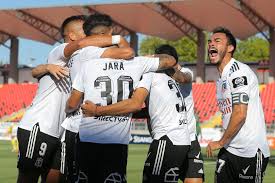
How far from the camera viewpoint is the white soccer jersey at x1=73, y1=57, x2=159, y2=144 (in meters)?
5.95

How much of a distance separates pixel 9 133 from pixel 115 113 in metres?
32.7

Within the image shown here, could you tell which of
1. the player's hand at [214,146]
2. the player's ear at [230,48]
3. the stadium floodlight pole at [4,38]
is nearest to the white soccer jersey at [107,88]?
the player's hand at [214,146]

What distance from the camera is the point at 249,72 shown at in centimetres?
691

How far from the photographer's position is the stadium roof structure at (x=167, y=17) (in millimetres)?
42406

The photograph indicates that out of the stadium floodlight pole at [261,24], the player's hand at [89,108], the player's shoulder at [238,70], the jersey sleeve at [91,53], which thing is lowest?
the player's hand at [89,108]

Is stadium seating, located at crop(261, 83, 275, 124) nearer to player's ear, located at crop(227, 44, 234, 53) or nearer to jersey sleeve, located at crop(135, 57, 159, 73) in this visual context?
player's ear, located at crop(227, 44, 234, 53)

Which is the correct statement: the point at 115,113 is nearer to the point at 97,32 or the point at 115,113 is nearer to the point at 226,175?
the point at 97,32

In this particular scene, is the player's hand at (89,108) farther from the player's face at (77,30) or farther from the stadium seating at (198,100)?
the stadium seating at (198,100)

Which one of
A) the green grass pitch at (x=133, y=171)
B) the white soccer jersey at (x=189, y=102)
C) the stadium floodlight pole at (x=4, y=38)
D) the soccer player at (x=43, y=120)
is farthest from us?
the stadium floodlight pole at (x=4, y=38)

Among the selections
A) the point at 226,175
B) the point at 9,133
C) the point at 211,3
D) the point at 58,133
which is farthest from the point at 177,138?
the point at 211,3

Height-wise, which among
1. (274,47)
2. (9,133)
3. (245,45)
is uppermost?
(245,45)

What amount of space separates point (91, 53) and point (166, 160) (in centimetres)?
160

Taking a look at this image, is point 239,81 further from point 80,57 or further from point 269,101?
point 269,101

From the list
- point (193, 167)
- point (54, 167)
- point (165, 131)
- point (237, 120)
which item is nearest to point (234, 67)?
point (237, 120)
